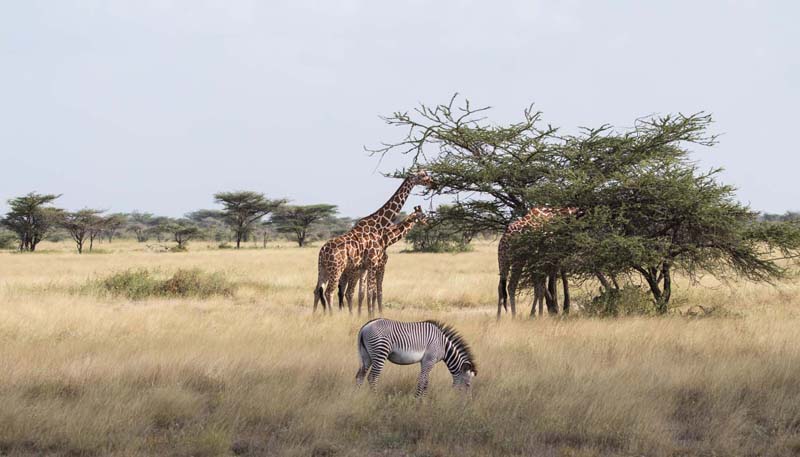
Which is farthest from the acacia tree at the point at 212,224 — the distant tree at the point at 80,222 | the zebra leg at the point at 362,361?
the zebra leg at the point at 362,361

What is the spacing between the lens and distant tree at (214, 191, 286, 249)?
200ft

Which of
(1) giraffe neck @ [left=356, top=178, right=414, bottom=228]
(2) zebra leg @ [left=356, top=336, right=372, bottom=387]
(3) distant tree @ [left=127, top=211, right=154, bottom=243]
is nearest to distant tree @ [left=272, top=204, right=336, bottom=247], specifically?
(3) distant tree @ [left=127, top=211, right=154, bottom=243]

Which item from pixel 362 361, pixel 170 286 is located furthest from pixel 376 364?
pixel 170 286

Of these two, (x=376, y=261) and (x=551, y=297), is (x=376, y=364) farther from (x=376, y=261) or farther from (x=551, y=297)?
(x=551, y=297)

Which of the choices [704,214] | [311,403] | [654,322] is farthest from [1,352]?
[704,214]

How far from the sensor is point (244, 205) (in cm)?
6169

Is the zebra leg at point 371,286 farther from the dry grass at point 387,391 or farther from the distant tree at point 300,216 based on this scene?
the distant tree at point 300,216

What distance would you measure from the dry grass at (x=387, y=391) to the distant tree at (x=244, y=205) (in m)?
48.6

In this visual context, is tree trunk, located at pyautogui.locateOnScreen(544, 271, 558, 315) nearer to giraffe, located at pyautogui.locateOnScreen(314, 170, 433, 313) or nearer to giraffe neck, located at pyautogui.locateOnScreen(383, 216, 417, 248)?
giraffe neck, located at pyautogui.locateOnScreen(383, 216, 417, 248)

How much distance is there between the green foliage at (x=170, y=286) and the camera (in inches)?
752

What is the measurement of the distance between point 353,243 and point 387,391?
6.81 m

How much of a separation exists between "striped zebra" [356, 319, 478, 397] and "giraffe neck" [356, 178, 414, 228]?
7880 millimetres

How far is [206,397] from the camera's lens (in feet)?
24.0

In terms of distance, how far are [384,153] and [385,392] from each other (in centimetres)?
913
